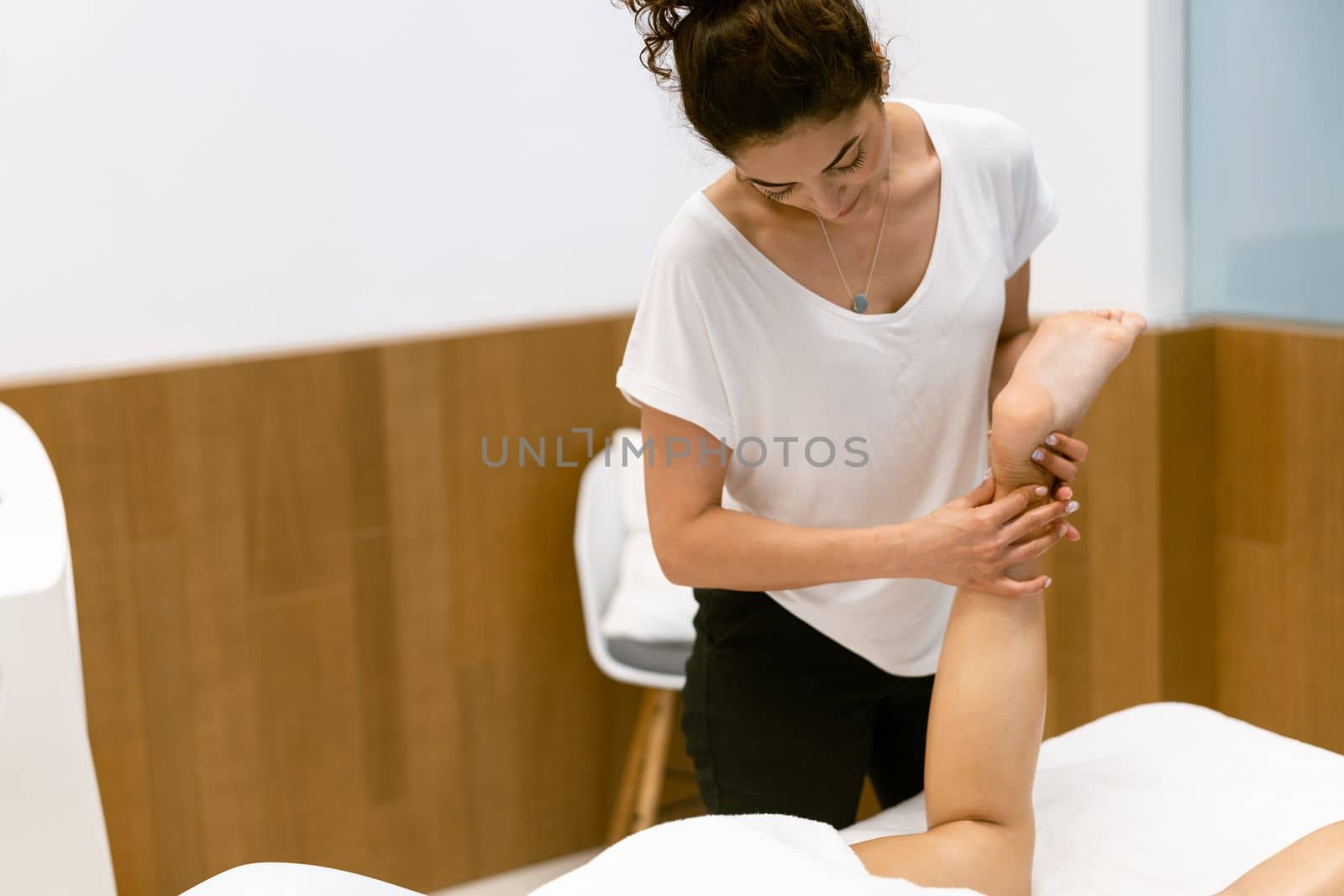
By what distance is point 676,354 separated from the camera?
1367 mm

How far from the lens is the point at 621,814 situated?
8.72 feet

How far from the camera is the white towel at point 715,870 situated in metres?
1.03

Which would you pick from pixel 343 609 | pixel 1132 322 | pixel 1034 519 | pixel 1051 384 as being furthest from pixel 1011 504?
pixel 343 609

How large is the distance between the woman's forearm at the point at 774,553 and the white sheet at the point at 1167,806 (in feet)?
0.91

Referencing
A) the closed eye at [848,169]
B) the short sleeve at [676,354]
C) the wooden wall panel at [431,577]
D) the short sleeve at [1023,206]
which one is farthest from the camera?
the wooden wall panel at [431,577]

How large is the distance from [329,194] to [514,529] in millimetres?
704

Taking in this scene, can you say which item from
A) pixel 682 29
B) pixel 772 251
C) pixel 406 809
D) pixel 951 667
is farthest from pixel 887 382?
pixel 406 809

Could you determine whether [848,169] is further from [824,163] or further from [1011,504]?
[1011,504]

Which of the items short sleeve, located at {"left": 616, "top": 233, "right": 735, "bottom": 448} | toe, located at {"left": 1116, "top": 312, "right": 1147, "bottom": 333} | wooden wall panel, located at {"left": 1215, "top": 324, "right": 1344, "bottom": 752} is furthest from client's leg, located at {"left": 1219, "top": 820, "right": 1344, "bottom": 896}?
wooden wall panel, located at {"left": 1215, "top": 324, "right": 1344, "bottom": 752}

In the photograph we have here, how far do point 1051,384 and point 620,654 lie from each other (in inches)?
50.9

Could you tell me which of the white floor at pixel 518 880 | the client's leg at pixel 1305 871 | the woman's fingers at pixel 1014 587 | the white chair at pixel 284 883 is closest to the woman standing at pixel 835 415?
the woman's fingers at pixel 1014 587

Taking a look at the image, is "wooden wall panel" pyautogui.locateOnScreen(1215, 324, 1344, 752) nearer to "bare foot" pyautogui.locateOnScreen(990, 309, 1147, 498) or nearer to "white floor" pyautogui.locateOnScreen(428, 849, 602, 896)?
"bare foot" pyautogui.locateOnScreen(990, 309, 1147, 498)

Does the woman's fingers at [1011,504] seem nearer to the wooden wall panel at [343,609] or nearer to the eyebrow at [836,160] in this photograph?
the eyebrow at [836,160]

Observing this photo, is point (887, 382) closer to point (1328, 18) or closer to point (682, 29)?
point (682, 29)
